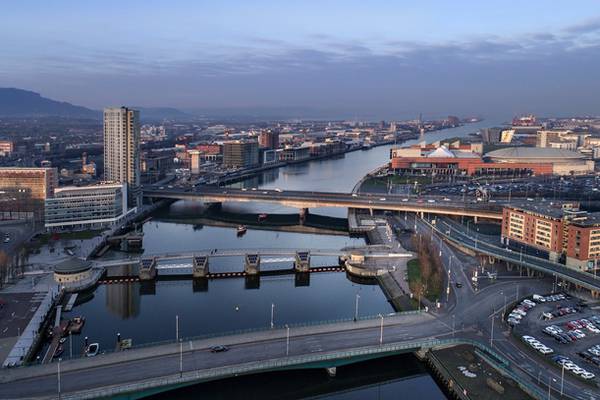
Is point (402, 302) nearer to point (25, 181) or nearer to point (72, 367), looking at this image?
point (72, 367)

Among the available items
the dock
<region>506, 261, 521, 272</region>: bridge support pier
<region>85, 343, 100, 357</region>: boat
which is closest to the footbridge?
the dock

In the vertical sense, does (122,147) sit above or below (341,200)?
above

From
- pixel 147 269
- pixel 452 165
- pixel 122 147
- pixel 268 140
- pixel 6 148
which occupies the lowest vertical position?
pixel 147 269

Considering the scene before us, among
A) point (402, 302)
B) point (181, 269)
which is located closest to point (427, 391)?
Answer: point (402, 302)

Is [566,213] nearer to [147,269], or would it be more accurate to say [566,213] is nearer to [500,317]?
[500,317]

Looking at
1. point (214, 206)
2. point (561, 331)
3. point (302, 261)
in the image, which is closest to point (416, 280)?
point (302, 261)

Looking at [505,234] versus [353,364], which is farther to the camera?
[505,234]
